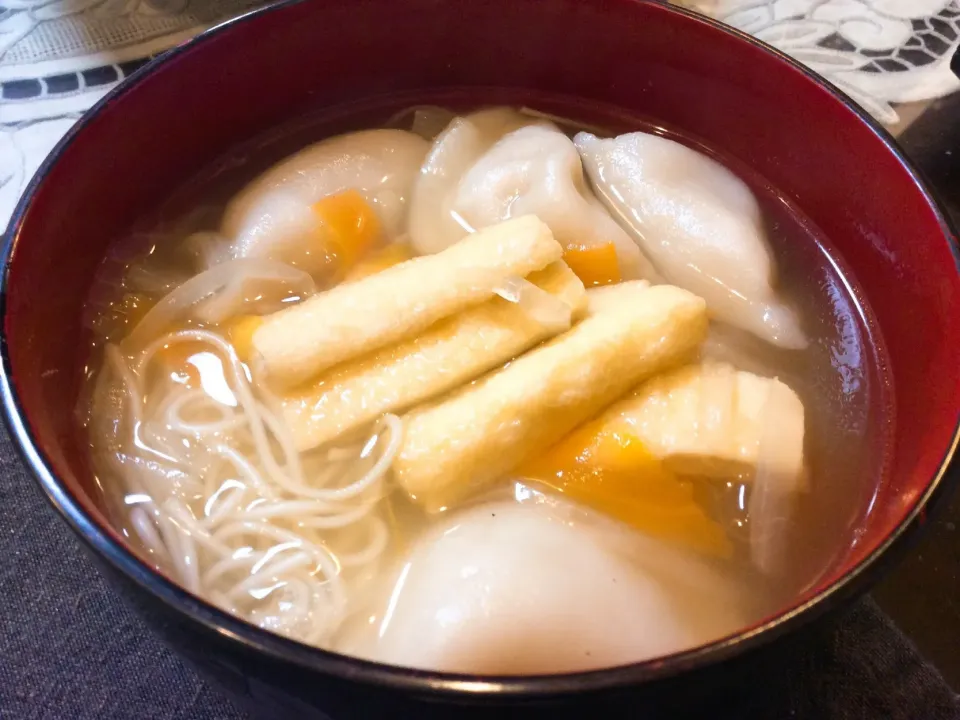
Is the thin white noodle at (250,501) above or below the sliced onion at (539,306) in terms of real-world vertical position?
below

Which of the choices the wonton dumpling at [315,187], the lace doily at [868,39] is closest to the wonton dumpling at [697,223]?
the wonton dumpling at [315,187]

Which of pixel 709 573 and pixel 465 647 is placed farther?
pixel 709 573

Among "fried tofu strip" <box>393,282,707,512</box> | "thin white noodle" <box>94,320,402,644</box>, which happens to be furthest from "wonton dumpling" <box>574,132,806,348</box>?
"thin white noodle" <box>94,320,402,644</box>

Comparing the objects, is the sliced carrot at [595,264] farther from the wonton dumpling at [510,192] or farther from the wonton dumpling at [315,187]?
the wonton dumpling at [315,187]

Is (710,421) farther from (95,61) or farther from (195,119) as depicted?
(95,61)

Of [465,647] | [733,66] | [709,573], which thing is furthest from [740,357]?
[465,647]

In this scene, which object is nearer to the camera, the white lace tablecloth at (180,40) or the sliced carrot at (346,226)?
the sliced carrot at (346,226)

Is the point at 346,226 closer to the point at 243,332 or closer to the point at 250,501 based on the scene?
the point at 243,332
